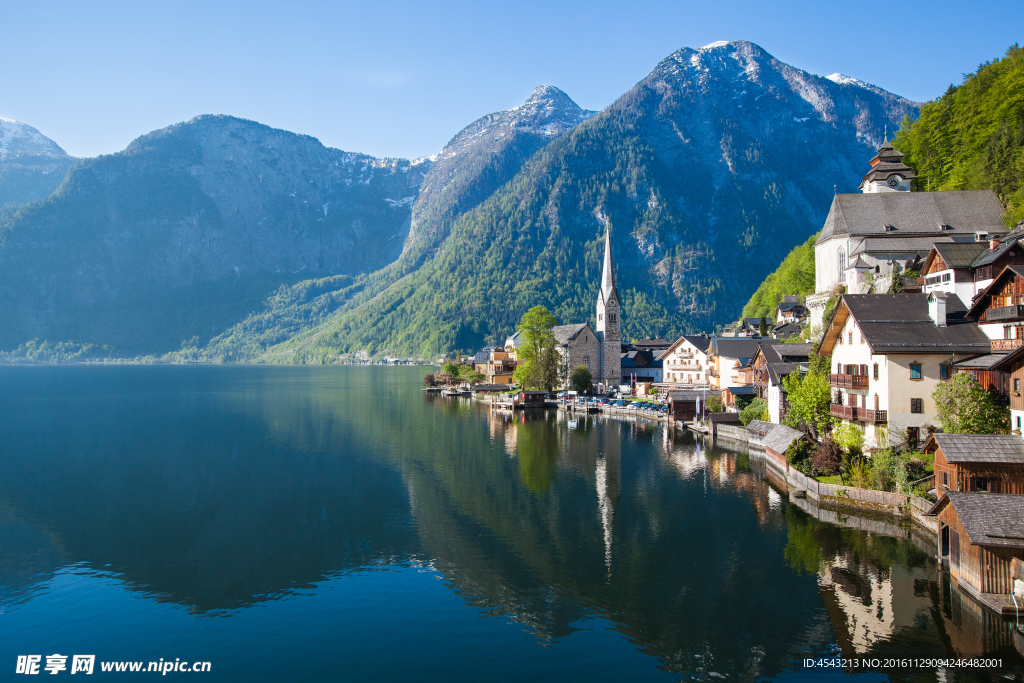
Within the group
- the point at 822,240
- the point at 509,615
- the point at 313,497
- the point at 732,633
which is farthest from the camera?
the point at 822,240

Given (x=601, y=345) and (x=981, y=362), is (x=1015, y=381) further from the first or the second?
(x=601, y=345)

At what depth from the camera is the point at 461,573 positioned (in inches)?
1249

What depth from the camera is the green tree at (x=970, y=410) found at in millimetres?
34263

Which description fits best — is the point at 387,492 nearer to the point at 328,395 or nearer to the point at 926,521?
the point at 926,521

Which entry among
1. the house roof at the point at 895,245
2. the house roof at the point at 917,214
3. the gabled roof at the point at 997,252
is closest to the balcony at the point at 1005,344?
the gabled roof at the point at 997,252

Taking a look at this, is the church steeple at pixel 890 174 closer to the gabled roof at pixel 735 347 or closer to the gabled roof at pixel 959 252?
the gabled roof at pixel 735 347

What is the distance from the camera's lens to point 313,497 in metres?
46.6

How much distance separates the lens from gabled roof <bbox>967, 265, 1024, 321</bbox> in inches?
1388

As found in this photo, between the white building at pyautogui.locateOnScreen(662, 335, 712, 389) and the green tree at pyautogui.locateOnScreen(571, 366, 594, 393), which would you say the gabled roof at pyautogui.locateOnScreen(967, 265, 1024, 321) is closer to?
the white building at pyautogui.locateOnScreen(662, 335, 712, 389)

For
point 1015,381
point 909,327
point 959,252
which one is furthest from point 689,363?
point 1015,381

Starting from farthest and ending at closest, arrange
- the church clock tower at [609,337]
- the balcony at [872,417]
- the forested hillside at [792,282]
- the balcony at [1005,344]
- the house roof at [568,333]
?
1. the church clock tower at [609,337]
2. the house roof at [568,333]
3. the forested hillside at [792,282]
4. the balcony at [872,417]
5. the balcony at [1005,344]

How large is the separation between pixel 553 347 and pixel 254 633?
99697 mm

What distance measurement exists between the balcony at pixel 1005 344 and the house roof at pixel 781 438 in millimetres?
15027

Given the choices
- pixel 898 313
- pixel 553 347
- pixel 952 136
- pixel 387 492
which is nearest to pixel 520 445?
pixel 387 492
